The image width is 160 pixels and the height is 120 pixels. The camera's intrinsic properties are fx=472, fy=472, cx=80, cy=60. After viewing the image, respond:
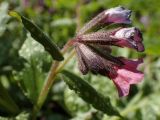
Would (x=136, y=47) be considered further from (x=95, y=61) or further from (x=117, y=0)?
(x=117, y=0)

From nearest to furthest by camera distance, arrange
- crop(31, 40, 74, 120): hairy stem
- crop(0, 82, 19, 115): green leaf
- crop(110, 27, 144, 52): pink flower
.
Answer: crop(110, 27, 144, 52): pink flower < crop(31, 40, 74, 120): hairy stem < crop(0, 82, 19, 115): green leaf

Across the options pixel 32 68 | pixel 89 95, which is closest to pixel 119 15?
pixel 89 95

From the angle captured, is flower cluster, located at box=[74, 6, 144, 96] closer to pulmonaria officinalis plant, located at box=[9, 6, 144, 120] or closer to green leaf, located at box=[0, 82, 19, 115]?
pulmonaria officinalis plant, located at box=[9, 6, 144, 120]

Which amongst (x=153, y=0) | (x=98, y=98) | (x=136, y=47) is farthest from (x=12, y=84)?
(x=153, y=0)

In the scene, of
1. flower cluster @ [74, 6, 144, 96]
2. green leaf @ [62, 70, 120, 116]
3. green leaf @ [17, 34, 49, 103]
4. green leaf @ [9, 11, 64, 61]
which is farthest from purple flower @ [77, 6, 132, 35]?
green leaf @ [17, 34, 49, 103]

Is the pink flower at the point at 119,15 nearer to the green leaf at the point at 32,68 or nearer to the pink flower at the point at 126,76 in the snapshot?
the pink flower at the point at 126,76

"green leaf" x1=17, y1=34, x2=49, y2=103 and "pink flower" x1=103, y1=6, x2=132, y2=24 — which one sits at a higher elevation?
"pink flower" x1=103, y1=6, x2=132, y2=24

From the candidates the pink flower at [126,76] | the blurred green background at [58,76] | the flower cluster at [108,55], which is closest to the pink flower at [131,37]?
the flower cluster at [108,55]
